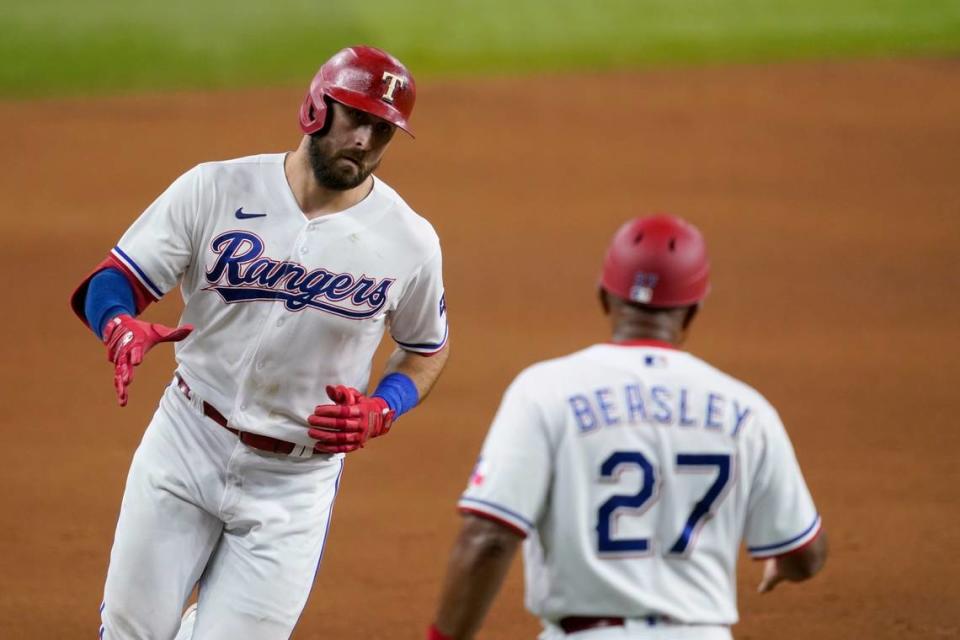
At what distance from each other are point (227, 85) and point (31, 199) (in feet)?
11.6

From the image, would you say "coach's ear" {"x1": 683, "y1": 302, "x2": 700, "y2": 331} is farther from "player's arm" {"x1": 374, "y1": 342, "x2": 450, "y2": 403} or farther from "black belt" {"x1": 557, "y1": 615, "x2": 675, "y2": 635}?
"player's arm" {"x1": 374, "y1": 342, "x2": 450, "y2": 403}

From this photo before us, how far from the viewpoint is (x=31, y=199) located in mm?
11797

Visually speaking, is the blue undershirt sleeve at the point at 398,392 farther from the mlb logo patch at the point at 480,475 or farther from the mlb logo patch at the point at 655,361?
the mlb logo patch at the point at 655,361

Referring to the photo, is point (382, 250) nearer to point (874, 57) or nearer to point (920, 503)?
point (920, 503)

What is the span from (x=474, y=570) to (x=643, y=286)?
75 cm

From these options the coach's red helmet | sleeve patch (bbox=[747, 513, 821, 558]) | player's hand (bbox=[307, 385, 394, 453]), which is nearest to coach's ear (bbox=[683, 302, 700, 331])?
sleeve patch (bbox=[747, 513, 821, 558])

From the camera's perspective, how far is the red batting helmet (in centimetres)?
308

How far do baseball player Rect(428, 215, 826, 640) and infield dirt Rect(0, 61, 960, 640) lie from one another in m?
2.81

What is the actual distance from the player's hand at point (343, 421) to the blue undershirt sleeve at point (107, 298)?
0.67m

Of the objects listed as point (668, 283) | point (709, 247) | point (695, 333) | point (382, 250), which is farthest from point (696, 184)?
point (668, 283)

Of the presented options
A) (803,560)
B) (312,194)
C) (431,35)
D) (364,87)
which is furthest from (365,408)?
(431,35)

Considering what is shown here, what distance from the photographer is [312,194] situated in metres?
4.24

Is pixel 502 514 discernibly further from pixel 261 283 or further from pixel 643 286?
pixel 261 283

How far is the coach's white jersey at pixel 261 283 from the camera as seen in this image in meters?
4.13
